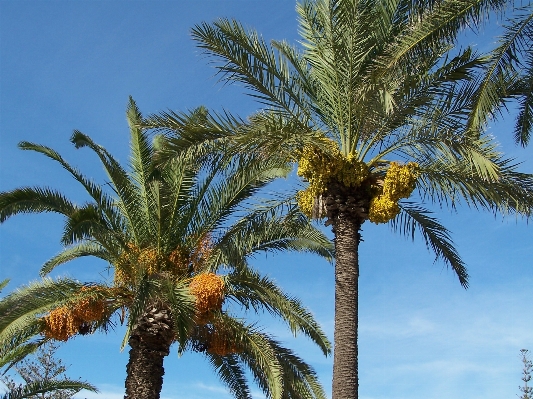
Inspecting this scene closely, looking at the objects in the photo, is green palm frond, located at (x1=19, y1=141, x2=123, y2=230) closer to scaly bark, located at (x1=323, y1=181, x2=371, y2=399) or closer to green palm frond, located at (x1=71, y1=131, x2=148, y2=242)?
green palm frond, located at (x1=71, y1=131, x2=148, y2=242)

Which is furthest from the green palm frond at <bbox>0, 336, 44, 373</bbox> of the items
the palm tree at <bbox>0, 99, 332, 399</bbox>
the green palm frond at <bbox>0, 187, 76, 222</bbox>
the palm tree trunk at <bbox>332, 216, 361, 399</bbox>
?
the palm tree trunk at <bbox>332, 216, 361, 399</bbox>

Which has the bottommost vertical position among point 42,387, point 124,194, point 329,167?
point 42,387

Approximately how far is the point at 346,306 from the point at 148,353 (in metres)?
4.56

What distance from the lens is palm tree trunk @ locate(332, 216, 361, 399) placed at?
34.1 ft

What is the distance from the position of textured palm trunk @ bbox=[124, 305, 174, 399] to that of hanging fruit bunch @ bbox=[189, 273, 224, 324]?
3.64 feet

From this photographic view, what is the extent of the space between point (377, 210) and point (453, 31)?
9.63ft

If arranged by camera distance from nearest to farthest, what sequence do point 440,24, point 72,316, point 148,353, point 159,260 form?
point 440,24
point 72,316
point 148,353
point 159,260

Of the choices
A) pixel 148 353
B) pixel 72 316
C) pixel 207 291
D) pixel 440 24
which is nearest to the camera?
pixel 440 24

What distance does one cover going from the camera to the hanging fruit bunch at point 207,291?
1245 cm

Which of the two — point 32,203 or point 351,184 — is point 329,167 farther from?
point 32,203

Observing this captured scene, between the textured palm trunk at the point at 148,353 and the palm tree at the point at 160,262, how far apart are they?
0.06ft

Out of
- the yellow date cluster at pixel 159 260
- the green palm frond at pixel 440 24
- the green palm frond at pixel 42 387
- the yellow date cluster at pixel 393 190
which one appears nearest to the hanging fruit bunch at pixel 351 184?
the yellow date cluster at pixel 393 190

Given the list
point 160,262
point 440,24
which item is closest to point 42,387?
point 160,262

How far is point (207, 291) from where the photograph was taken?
40.8 feet
